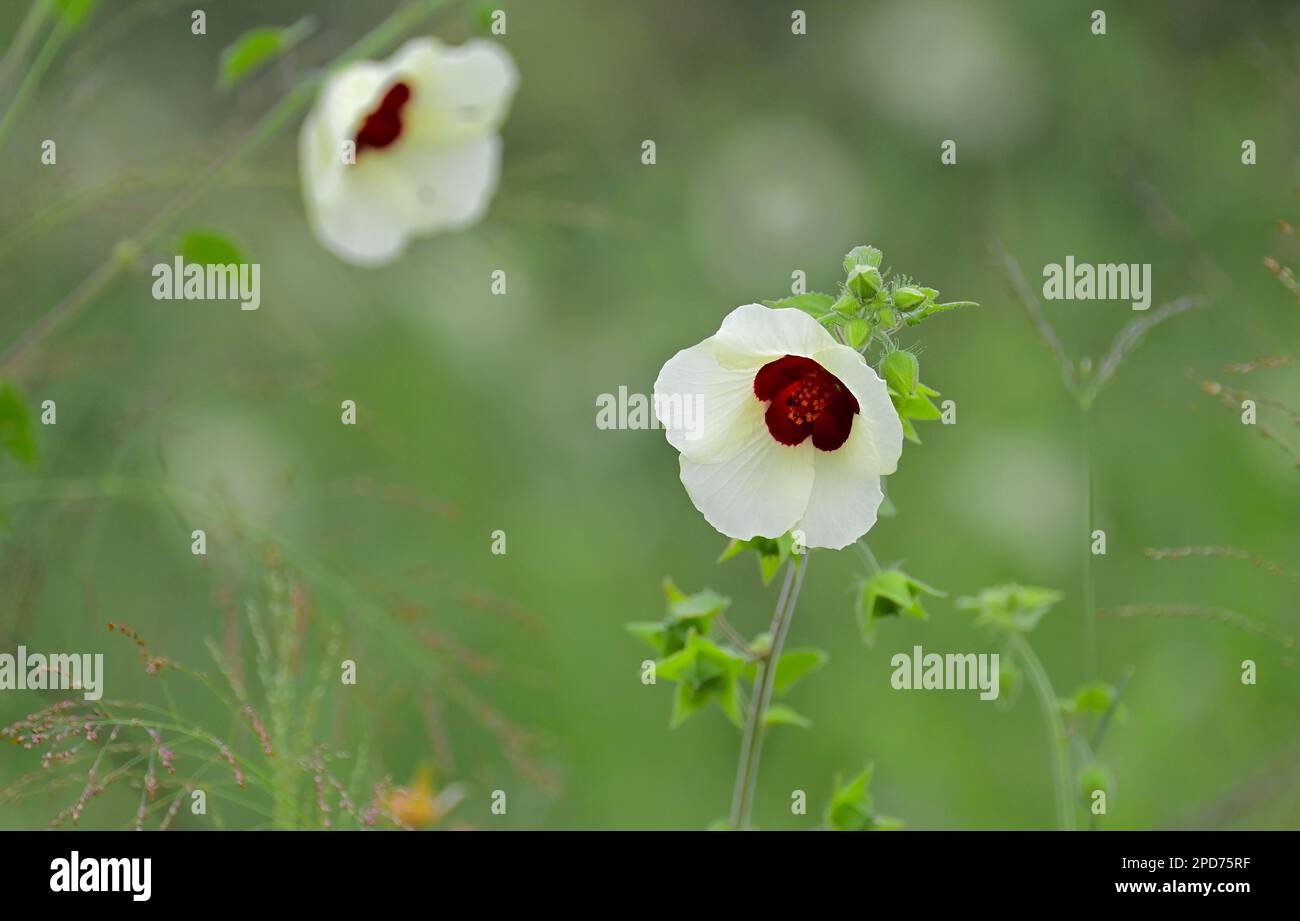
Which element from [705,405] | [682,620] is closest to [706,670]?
[682,620]

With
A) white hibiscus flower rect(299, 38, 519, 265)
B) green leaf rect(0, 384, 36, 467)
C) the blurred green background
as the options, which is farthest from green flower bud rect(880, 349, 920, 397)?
the blurred green background

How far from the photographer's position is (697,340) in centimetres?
154

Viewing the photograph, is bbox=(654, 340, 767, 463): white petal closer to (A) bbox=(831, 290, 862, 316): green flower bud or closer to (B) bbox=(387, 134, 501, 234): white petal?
(A) bbox=(831, 290, 862, 316): green flower bud

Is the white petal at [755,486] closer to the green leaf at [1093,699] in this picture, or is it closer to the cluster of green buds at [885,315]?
the cluster of green buds at [885,315]

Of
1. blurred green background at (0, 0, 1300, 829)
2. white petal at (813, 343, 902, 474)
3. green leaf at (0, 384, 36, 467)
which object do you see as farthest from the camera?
blurred green background at (0, 0, 1300, 829)

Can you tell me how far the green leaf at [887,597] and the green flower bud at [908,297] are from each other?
0.14 metres

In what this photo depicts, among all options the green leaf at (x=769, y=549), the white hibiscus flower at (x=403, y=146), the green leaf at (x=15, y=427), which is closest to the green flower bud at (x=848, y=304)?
the green leaf at (x=769, y=549)

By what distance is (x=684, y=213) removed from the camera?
5.47ft

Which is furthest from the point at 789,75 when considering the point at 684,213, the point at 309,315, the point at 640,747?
the point at 640,747

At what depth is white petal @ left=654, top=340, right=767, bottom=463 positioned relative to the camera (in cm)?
67
